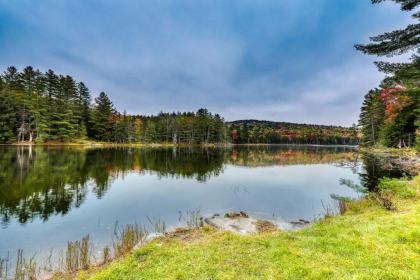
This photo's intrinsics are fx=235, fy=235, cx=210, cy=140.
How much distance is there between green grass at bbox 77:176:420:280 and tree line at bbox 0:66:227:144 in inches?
2369

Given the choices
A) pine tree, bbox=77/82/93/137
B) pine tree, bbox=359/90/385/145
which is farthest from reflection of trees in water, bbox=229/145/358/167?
pine tree, bbox=77/82/93/137

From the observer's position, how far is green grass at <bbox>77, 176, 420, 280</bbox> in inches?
178

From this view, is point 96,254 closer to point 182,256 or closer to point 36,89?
point 182,256

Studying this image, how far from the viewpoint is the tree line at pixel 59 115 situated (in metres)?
52.7

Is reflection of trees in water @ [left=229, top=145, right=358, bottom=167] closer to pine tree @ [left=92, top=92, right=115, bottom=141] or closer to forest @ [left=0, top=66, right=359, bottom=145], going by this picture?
forest @ [left=0, top=66, right=359, bottom=145]

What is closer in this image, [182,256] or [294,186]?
[182,256]

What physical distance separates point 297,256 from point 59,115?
6815cm

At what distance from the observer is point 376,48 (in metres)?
10.3

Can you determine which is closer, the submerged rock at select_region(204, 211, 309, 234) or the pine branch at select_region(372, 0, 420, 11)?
the submerged rock at select_region(204, 211, 309, 234)

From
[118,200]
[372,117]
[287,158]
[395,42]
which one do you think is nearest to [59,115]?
[287,158]

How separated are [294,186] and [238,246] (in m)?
14.2

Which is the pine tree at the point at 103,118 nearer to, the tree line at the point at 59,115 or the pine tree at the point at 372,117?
the tree line at the point at 59,115

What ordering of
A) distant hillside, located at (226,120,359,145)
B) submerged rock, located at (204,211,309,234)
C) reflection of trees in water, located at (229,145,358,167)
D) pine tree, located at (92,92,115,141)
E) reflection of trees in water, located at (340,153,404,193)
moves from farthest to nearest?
distant hillside, located at (226,120,359,145) → pine tree, located at (92,92,115,141) → reflection of trees in water, located at (229,145,358,167) → reflection of trees in water, located at (340,153,404,193) → submerged rock, located at (204,211,309,234)

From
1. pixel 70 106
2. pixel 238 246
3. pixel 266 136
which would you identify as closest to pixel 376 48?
pixel 238 246
